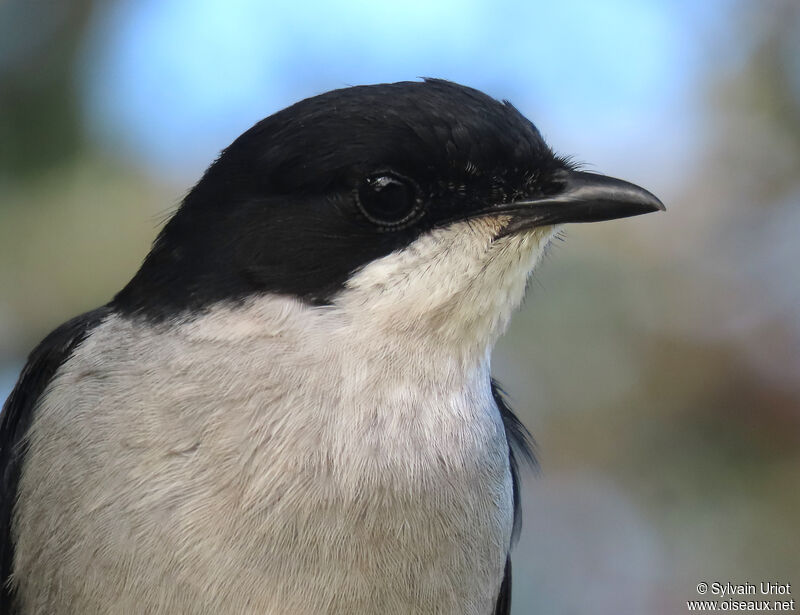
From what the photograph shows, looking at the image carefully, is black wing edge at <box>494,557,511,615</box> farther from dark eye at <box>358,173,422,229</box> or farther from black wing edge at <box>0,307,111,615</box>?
black wing edge at <box>0,307,111,615</box>

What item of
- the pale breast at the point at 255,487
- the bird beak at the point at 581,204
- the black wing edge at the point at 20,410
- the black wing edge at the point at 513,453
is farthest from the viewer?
the black wing edge at the point at 513,453

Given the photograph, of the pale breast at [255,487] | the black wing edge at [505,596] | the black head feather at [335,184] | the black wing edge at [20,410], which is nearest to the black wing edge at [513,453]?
the black wing edge at [505,596]

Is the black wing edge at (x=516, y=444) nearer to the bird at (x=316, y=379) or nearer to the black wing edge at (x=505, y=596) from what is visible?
the black wing edge at (x=505, y=596)

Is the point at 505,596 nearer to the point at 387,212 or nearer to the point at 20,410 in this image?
the point at 387,212

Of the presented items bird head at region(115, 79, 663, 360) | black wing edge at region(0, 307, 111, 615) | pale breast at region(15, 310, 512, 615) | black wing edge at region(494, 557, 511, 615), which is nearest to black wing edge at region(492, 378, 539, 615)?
black wing edge at region(494, 557, 511, 615)

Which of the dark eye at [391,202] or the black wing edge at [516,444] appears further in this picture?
the black wing edge at [516,444]

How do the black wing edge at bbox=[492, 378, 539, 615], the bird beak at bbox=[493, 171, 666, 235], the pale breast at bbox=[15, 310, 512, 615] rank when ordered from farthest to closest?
the black wing edge at bbox=[492, 378, 539, 615] < the bird beak at bbox=[493, 171, 666, 235] < the pale breast at bbox=[15, 310, 512, 615]
